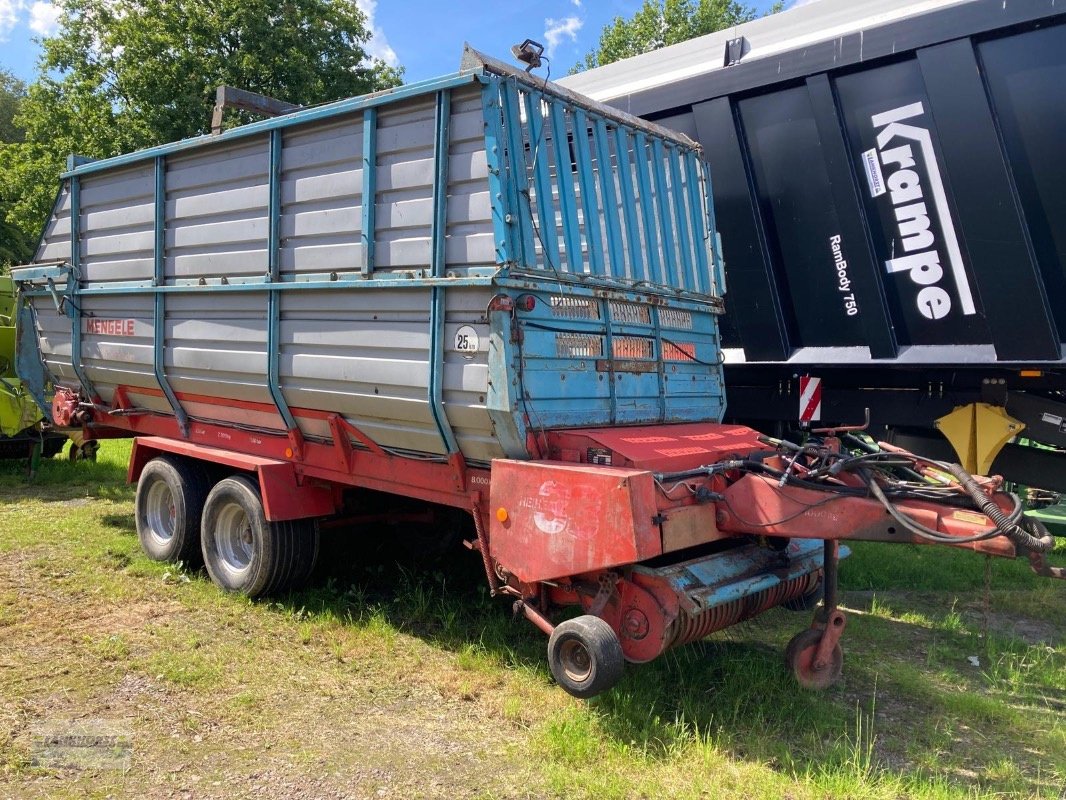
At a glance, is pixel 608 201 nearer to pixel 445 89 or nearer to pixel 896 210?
pixel 445 89

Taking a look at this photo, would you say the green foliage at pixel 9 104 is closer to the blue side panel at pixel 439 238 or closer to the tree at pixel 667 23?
the tree at pixel 667 23

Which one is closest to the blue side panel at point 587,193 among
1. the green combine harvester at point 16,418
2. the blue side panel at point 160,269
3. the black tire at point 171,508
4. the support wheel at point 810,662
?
the support wheel at point 810,662

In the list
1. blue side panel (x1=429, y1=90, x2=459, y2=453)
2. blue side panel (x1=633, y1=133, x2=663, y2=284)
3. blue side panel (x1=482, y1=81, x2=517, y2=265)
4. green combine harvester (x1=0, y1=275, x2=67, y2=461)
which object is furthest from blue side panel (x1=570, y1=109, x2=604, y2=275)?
green combine harvester (x1=0, y1=275, x2=67, y2=461)

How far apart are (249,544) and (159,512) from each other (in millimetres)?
1172

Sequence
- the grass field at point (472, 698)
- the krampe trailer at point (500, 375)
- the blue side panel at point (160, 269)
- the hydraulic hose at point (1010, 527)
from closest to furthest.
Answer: the hydraulic hose at point (1010, 527)
the grass field at point (472, 698)
the krampe trailer at point (500, 375)
the blue side panel at point (160, 269)

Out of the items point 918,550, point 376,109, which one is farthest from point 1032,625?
point 376,109

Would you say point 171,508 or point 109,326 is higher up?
point 109,326

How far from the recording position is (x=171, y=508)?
6.07 metres

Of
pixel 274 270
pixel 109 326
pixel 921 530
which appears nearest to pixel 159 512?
pixel 109 326

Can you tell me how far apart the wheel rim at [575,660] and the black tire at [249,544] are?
236 cm

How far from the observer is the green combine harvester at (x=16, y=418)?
8.89m

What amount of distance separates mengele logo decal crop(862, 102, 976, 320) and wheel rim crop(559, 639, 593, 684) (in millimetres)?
3507

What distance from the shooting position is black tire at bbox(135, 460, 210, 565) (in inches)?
228

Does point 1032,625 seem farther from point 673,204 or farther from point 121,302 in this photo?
point 121,302
